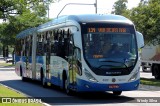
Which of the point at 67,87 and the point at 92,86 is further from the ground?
the point at 92,86

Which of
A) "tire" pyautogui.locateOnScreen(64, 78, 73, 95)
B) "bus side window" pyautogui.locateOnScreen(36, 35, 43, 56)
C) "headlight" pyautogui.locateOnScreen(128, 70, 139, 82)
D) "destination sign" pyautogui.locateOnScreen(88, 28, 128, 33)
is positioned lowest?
"tire" pyautogui.locateOnScreen(64, 78, 73, 95)

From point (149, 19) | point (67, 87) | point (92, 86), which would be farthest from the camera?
point (149, 19)

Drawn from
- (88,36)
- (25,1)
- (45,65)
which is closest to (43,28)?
(45,65)

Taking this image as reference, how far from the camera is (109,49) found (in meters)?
17.5

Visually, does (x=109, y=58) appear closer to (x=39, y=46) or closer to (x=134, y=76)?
(x=134, y=76)

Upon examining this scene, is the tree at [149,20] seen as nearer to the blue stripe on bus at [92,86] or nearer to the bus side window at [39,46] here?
the bus side window at [39,46]

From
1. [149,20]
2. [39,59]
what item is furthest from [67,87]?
[149,20]

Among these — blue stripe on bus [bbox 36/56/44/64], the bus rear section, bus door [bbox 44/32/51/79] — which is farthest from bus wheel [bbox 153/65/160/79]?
the bus rear section

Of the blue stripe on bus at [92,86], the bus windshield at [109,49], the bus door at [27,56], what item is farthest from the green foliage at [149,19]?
the blue stripe on bus at [92,86]

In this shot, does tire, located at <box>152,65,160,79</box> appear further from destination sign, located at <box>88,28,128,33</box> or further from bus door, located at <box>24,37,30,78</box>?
destination sign, located at <box>88,28,128,33</box>

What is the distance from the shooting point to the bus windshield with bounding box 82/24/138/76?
1727 centimetres

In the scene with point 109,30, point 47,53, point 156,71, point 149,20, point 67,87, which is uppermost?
point 149,20

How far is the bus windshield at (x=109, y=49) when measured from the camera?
17.3m

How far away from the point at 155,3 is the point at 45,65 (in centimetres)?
993
